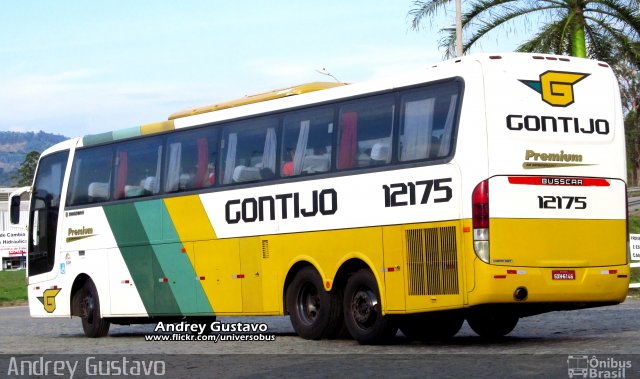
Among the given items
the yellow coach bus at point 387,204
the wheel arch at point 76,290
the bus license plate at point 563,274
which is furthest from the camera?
the wheel arch at point 76,290

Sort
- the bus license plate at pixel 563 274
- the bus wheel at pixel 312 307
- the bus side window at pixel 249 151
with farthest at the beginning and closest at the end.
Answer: the bus side window at pixel 249 151 < the bus wheel at pixel 312 307 < the bus license plate at pixel 563 274

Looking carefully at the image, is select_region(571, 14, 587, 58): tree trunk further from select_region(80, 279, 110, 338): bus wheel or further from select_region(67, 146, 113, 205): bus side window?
select_region(80, 279, 110, 338): bus wheel

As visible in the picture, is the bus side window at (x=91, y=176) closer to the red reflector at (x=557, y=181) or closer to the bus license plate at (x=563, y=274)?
the red reflector at (x=557, y=181)

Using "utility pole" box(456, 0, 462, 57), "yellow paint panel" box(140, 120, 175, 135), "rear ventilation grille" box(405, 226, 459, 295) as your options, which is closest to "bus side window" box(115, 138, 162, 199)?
"yellow paint panel" box(140, 120, 175, 135)

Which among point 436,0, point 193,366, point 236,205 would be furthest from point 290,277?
point 436,0

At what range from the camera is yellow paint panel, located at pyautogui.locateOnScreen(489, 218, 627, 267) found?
14.5m

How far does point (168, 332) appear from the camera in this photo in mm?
21344

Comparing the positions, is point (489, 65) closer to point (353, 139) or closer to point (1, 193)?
point (353, 139)

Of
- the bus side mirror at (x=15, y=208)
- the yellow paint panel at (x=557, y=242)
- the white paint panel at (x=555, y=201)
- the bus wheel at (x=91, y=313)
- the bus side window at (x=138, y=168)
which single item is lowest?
Answer: the bus wheel at (x=91, y=313)

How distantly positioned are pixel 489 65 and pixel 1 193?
110297mm

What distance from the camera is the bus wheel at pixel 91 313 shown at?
2148 cm

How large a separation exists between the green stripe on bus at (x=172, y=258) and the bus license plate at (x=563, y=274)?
636 cm

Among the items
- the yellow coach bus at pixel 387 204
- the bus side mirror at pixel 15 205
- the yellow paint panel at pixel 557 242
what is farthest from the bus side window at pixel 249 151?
the bus side mirror at pixel 15 205

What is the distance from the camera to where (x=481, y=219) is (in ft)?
47.4
